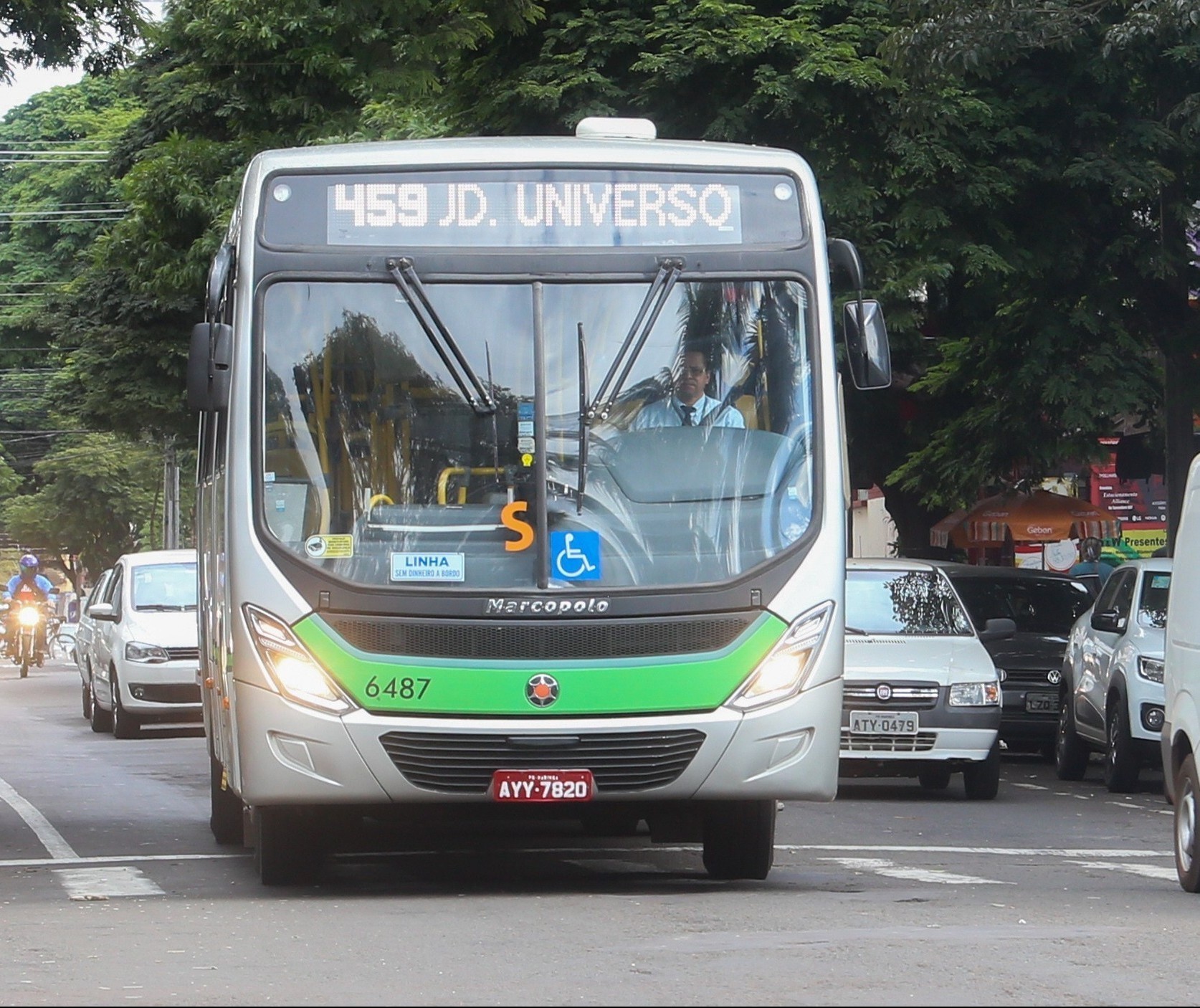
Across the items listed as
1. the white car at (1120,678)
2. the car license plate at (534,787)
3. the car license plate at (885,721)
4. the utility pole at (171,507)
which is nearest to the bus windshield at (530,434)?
the car license plate at (534,787)

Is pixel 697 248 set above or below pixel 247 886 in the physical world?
above

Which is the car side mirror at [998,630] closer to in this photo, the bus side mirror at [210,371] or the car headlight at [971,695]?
the car headlight at [971,695]

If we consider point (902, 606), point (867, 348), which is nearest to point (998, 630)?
point (902, 606)

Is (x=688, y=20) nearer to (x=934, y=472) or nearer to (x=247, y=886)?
(x=934, y=472)

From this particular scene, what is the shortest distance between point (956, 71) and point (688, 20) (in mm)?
3180

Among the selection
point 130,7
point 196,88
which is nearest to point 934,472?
point 196,88

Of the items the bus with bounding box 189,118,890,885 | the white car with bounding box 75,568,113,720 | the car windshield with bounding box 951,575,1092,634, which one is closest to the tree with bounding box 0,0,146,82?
the bus with bounding box 189,118,890,885

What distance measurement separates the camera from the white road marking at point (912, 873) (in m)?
11.5

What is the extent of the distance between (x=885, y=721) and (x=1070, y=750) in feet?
12.8

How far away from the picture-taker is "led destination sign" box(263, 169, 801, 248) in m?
10.5

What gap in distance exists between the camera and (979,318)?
23.6m

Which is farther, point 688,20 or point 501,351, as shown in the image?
point 688,20

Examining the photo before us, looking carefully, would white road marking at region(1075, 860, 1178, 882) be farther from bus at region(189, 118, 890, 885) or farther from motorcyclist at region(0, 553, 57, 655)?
motorcyclist at region(0, 553, 57, 655)

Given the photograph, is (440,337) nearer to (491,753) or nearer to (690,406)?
(690,406)
